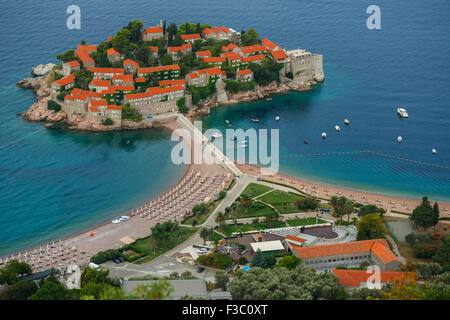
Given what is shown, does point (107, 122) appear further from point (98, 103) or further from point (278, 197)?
point (278, 197)

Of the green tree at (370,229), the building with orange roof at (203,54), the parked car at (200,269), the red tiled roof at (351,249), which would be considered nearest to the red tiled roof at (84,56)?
the building with orange roof at (203,54)

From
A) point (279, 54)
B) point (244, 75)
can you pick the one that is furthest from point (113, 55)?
point (279, 54)

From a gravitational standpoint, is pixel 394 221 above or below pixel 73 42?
below

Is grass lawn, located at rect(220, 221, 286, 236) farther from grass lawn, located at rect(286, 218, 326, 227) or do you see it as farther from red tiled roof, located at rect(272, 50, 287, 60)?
red tiled roof, located at rect(272, 50, 287, 60)

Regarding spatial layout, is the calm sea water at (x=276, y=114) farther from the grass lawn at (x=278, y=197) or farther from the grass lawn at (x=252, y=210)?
the grass lawn at (x=252, y=210)

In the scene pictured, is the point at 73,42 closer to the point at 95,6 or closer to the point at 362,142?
the point at 95,6
